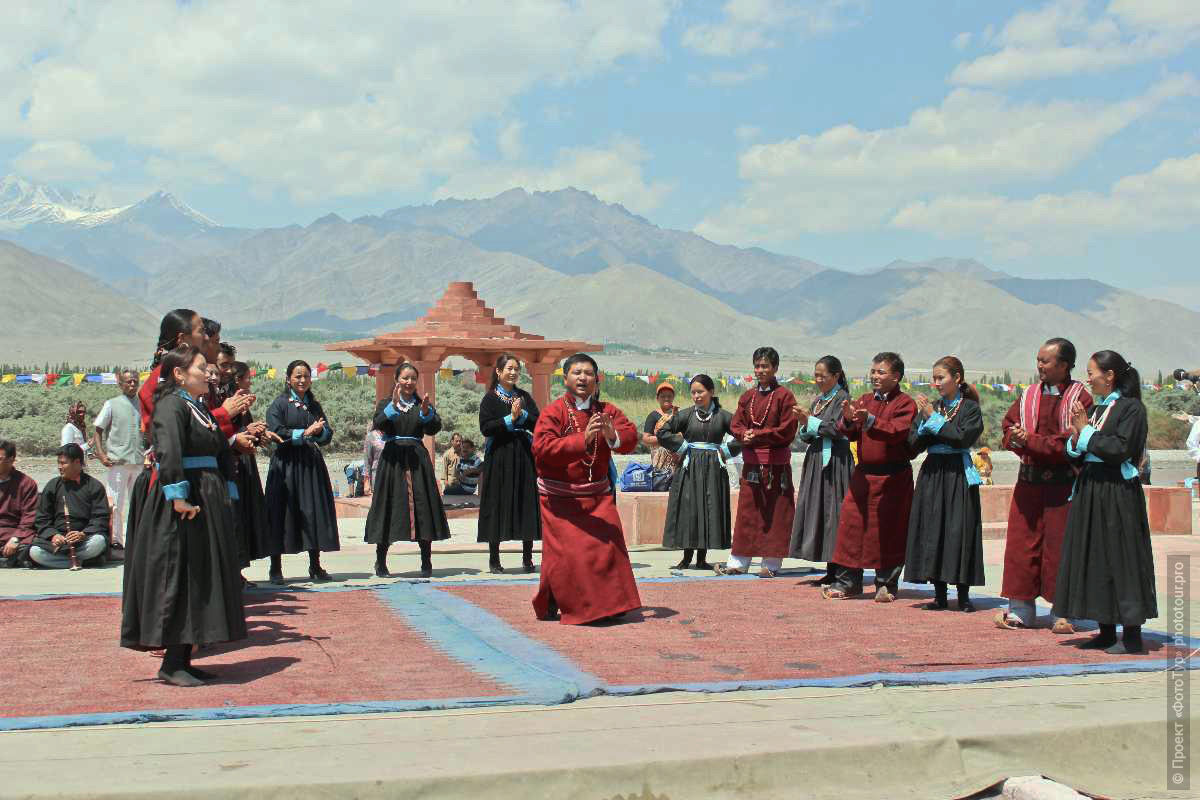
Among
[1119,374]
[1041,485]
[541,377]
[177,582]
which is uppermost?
[541,377]

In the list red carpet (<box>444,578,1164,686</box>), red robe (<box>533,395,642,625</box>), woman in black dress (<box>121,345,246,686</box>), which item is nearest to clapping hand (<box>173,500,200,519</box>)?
woman in black dress (<box>121,345,246,686</box>)

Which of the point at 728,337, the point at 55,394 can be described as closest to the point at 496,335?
Answer: the point at 55,394

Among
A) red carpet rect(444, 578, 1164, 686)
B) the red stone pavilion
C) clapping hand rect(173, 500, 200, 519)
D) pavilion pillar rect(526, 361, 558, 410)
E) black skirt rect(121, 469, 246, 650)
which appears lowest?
red carpet rect(444, 578, 1164, 686)

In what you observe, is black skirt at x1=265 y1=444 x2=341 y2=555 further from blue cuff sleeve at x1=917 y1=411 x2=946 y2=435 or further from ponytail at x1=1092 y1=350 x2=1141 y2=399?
ponytail at x1=1092 y1=350 x2=1141 y2=399

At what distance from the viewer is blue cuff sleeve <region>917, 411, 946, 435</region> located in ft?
27.3

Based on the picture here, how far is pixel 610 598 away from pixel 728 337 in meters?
132

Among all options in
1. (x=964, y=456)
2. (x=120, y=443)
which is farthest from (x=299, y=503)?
(x=964, y=456)

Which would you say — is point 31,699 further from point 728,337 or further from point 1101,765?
point 728,337

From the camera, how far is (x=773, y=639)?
7.13m

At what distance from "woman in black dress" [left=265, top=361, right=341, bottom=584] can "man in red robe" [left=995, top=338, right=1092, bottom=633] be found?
4.86m

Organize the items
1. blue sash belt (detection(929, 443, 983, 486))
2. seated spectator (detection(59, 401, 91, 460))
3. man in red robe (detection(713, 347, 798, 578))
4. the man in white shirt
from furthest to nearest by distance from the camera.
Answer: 1. seated spectator (detection(59, 401, 91, 460))
2. the man in white shirt
3. man in red robe (detection(713, 347, 798, 578))
4. blue sash belt (detection(929, 443, 983, 486))

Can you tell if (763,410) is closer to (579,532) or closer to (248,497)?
(579,532)

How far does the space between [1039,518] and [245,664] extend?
451 centimetres

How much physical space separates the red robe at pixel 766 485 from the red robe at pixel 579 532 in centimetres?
222
